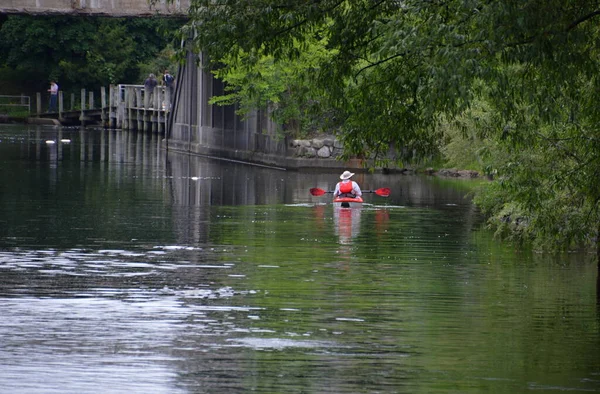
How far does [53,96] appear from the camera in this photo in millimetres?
84875

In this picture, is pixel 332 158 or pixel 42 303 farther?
pixel 332 158

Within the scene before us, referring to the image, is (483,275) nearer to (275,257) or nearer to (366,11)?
(275,257)

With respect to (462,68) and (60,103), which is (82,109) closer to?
(60,103)

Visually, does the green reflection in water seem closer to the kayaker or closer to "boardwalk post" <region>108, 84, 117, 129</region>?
the kayaker

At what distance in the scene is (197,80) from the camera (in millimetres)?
58344

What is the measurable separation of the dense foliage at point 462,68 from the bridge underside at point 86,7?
35982 millimetres

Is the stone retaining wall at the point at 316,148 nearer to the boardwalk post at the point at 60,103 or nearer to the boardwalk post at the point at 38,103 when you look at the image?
the boardwalk post at the point at 60,103

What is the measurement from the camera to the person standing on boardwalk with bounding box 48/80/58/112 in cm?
8356

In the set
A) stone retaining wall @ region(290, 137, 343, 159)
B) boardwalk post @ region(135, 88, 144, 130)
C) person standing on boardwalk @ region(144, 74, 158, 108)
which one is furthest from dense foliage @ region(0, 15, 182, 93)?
stone retaining wall @ region(290, 137, 343, 159)

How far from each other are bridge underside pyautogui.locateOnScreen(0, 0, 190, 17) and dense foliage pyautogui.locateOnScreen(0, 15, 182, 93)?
98.9ft

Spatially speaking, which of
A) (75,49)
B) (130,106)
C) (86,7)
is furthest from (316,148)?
(75,49)

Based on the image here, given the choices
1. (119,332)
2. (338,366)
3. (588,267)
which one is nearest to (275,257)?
(588,267)

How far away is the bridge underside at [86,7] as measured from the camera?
53.2 meters

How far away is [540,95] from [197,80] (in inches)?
1716
